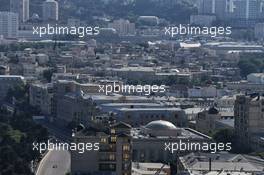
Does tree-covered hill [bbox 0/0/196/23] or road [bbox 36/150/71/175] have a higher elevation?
tree-covered hill [bbox 0/0/196/23]

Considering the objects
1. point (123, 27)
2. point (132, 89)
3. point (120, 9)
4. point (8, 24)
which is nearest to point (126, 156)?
point (132, 89)

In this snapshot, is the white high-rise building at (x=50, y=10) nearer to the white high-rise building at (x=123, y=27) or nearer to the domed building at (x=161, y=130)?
the white high-rise building at (x=123, y=27)

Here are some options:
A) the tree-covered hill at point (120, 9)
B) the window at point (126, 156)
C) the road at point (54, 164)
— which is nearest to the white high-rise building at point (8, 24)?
the tree-covered hill at point (120, 9)

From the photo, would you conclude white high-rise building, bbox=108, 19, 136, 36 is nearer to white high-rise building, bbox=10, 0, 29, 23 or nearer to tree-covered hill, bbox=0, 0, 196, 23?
tree-covered hill, bbox=0, 0, 196, 23

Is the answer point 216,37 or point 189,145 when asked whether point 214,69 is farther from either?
point 189,145

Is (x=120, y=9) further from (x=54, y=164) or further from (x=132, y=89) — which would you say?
(x=54, y=164)

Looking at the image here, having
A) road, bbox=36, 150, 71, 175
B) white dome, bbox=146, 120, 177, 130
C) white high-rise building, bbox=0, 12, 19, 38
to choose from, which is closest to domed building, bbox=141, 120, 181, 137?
white dome, bbox=146, 120, 177, 130
